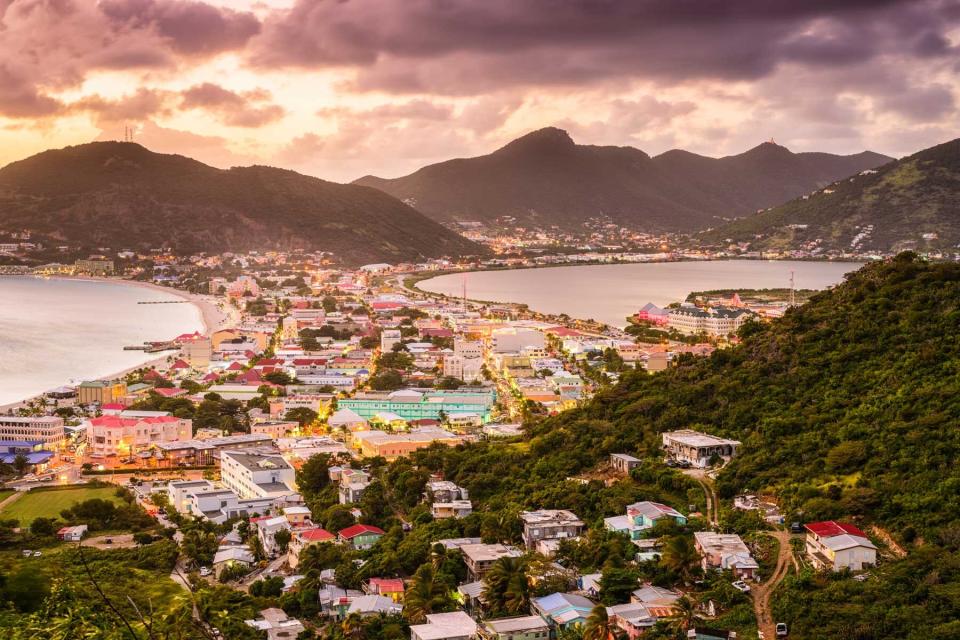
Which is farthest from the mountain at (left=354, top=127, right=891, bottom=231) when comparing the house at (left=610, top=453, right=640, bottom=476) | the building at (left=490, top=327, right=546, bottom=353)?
the house at (left=610, top=453, right=640, bottom=476)

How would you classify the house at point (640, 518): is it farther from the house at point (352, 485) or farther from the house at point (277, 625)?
the house at point (352, 485)

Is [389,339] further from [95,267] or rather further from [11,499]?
[95,267]

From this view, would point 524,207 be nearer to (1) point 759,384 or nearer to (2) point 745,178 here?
(2) point 745,178

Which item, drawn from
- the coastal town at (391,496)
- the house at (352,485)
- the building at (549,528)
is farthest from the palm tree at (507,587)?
the house at (352,485)

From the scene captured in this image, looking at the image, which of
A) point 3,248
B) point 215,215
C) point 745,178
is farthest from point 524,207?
point 3,248

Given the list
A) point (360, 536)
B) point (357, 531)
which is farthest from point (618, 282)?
point (360, 536)

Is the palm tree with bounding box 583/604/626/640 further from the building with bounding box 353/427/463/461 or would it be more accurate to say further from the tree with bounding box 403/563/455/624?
the building with bounding box 353/427/463/461
